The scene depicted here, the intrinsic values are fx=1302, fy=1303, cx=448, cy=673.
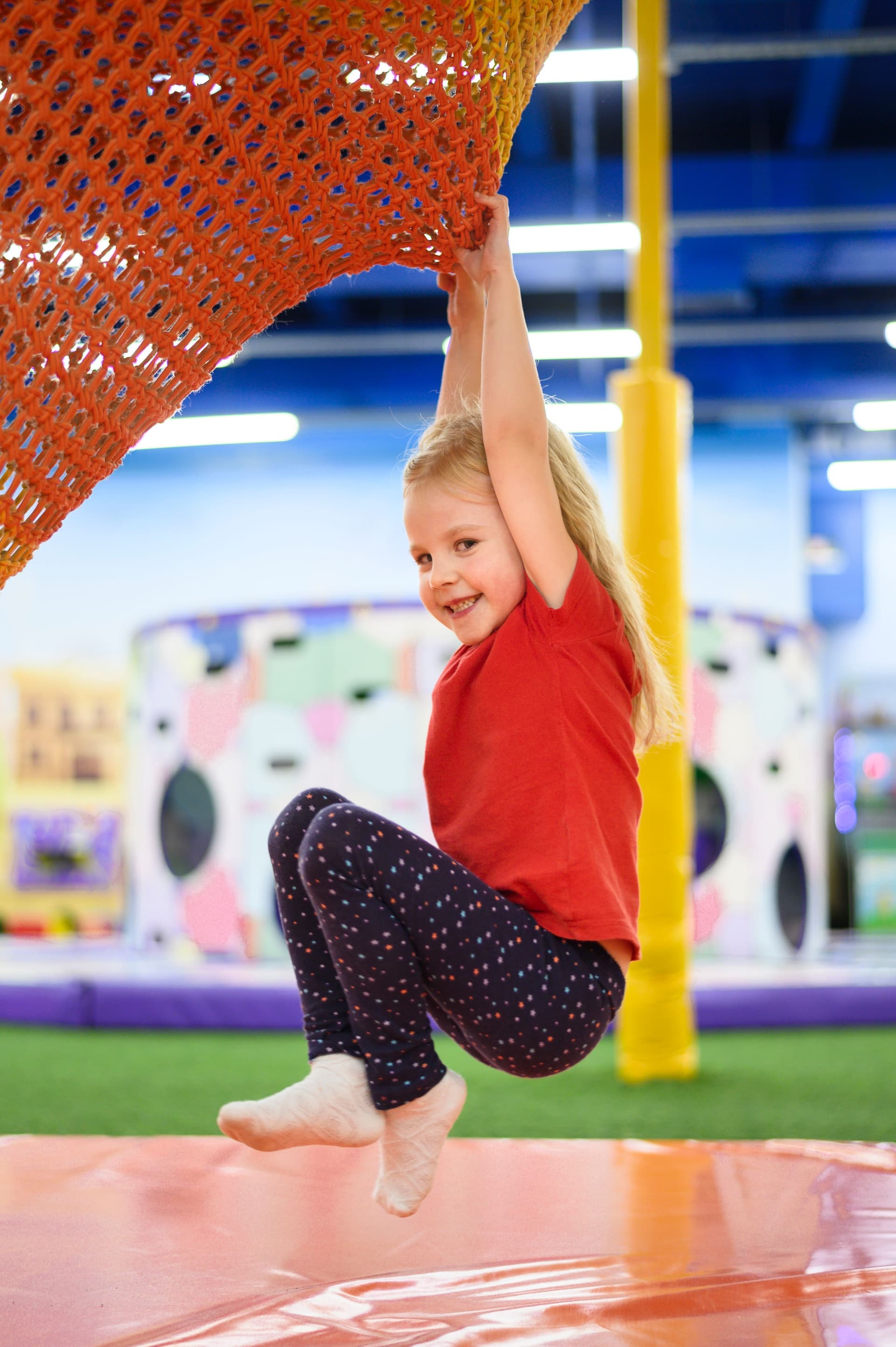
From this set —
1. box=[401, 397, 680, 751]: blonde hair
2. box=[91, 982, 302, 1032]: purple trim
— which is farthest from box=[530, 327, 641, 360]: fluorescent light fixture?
box=[401, 397, 680, 751]: blonde hair

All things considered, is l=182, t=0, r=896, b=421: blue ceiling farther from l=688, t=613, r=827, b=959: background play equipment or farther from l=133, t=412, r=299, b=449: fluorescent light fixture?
l=688, t=613, r=827, b=959: background play equipment

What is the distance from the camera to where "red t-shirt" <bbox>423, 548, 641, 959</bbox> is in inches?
53.0

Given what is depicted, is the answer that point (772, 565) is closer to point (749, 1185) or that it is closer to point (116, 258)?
point (749, 1185)

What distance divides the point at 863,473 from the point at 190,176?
8995 millimetres

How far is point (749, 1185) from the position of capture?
68.4 inches

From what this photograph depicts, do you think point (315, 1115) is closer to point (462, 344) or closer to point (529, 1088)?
point (462, 344)

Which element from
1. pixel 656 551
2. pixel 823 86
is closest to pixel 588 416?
pixel 823 86

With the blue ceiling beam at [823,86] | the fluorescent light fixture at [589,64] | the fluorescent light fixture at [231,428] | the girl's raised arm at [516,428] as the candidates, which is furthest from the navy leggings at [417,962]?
the fluorescent light fixture at [231,428]

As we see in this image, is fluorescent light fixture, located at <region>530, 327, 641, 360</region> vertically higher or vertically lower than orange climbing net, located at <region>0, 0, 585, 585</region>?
higher

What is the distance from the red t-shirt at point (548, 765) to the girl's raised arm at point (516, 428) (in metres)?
0.03

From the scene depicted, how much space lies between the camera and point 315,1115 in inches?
50.6

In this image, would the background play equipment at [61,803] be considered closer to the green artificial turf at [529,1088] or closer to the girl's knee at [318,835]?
the green artificial turf at [529,1088]

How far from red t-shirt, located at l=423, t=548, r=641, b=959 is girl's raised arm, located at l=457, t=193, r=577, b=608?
0.11 feet

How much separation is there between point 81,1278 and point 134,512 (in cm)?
813
